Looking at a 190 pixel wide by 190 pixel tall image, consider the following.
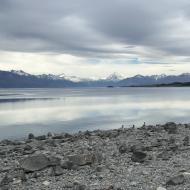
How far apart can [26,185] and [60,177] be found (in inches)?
48.9

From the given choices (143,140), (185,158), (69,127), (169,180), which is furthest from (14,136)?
(169,180)

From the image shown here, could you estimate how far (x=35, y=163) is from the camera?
16.0m

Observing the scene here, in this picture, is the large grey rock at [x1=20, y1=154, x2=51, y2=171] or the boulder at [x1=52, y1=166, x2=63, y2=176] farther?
the large grey rock at [x1=20, y1=154, x2=51, y2=171]

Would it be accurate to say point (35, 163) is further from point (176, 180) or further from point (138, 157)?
point (176, 180)

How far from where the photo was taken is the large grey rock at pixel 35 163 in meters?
15.8

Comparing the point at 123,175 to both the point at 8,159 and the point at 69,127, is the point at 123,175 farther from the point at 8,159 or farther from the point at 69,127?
the point at 69,127

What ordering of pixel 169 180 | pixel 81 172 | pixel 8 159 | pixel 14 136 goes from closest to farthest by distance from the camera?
1. pixel 169 180
2. pixel 81 172
3. pixel 8 159
4. pixel 14 136

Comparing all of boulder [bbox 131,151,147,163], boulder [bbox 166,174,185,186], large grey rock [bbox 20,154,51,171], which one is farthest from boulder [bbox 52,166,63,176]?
boulder [bbox 166,174,185,186]

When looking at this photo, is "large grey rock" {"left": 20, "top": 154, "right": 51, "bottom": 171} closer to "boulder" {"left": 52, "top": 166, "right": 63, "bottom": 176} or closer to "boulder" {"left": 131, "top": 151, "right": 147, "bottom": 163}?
"boulder" {"left": 52, "top": 166, "right": 63, "bottom": 176}

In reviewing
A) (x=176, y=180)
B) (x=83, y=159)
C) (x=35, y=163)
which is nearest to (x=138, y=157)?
(x=83, y=159)

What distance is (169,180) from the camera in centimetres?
1288

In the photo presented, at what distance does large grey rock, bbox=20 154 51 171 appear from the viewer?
15797 millimetres

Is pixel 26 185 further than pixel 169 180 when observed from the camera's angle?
Yes

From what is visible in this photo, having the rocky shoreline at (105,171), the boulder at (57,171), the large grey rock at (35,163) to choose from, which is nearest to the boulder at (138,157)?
the rocky shoreline at (105,171)
